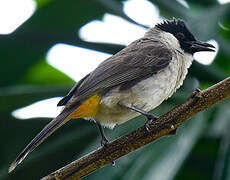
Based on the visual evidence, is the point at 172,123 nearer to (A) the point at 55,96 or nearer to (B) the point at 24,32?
(A) the point at 55,96

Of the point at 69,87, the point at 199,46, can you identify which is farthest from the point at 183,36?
the point at 69,87

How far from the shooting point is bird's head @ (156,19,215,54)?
177 inches

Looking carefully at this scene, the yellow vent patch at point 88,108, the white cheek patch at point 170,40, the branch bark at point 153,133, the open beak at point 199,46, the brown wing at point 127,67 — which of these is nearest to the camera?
the branch bark at point 153,133

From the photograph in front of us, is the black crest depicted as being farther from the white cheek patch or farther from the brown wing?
the brown wing

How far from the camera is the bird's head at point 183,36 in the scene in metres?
4.49

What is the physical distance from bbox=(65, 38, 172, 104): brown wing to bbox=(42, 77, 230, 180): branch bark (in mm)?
470

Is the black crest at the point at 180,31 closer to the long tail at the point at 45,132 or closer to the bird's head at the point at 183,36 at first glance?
the bird's head at the point at 183,36

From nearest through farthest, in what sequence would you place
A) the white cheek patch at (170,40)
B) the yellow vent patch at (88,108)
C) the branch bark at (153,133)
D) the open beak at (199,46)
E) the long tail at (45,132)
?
1. the branch bark at (153,133)
2. the long tail at (45,132)
3. the yellow vent patch at (88,108)
4. the open beak at (199,46)
5. the white cheek patch at (170,40)

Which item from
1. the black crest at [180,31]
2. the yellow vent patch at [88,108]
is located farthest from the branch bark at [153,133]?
the black crest at [180,31]

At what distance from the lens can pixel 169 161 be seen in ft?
14.1

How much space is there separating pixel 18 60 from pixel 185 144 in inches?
61.6

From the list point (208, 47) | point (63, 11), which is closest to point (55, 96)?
point (63, 11)

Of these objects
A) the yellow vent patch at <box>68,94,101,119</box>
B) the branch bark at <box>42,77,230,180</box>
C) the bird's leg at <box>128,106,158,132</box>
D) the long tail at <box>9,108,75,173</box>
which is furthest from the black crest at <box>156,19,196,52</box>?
the branch bark at <box>42,77,230,180</box>

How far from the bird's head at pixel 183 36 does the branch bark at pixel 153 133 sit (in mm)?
1179
